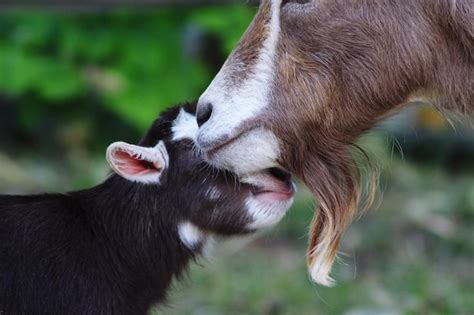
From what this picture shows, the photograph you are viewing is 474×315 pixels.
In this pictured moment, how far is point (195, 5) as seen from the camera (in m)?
6.92

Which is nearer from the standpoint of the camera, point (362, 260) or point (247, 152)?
point (247, 152)

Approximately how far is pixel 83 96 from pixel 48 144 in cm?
65

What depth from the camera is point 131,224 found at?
3.63 m

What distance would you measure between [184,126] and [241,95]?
0.26m

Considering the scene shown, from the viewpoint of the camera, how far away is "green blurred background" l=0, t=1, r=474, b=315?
17.0 feet

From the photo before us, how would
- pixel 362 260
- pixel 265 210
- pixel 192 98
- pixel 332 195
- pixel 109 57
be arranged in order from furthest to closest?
pixel 109 57, pixel 192 98, pixel 362 260, pixel 332 195, pixel 265 210

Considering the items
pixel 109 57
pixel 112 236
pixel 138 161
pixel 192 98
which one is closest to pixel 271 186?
pixel 138 161

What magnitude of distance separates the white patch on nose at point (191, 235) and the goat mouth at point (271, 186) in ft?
0.78

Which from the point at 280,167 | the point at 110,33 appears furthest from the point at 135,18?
the point at 280,167

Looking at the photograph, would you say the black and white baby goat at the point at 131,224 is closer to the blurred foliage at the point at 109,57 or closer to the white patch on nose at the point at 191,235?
the white patch on nose at the point at 191,235

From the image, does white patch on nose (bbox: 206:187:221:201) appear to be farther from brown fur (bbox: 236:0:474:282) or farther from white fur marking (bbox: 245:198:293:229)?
brown fur (bbox: 236:0:474:282)

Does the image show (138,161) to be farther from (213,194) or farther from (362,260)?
(362,260)

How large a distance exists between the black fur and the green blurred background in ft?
4.54

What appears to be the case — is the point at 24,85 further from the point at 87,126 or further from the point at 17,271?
the point at 17,271
